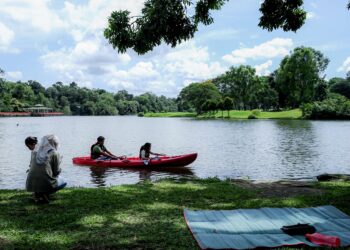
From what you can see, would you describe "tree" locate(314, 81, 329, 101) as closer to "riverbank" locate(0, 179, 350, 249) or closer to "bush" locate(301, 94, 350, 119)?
"bush" locate(301, 94, 350, 119)

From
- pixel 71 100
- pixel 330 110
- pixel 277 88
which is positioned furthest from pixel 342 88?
pixel 71 100

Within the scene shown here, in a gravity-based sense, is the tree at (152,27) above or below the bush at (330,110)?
above

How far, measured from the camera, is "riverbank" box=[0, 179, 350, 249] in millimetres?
5582

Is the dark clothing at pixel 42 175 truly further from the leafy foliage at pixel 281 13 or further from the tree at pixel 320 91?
the tree at pixel 320 91

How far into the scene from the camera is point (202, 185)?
35.9 feet

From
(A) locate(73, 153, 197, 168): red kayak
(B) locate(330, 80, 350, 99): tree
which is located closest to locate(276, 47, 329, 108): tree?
(B) locate(330, 80, 350, 99): tree

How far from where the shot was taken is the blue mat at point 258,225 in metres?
5.46

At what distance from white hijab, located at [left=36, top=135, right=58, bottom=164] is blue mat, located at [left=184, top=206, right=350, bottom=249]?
307cm

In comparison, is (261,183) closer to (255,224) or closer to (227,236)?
(255,224)

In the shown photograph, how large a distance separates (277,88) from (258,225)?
100 m

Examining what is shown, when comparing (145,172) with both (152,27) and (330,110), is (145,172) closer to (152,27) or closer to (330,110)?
(152,27)

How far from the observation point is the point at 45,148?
7.77 meters

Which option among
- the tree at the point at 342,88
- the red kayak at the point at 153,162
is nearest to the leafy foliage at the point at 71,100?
the tree at the point at 342,88

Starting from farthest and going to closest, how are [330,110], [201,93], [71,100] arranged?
[71,100]
[201,93]
[330,110]
